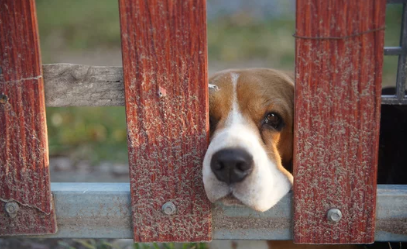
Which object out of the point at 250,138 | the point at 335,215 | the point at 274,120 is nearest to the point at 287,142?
the point at 274,120

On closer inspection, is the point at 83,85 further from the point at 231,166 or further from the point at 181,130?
the point at 231,166

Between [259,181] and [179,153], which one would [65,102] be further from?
[259,181]

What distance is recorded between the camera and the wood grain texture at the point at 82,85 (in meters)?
2.07

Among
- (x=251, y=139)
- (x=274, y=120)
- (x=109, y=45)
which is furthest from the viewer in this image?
(x=109, y=45)

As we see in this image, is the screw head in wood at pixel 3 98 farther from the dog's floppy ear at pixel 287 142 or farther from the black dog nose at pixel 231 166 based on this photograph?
the dog's floppy ear at pixel 287 142

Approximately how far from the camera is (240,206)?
2.09 m

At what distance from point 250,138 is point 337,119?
469 mm

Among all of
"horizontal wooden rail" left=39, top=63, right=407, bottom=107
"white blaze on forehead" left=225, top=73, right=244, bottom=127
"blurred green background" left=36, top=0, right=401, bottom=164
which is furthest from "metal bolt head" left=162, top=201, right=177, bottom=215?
"blurred green background" left=36, top=0, right=401, bottom=164

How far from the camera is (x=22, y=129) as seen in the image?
2062mm

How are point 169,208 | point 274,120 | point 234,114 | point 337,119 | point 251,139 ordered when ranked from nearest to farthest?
1. point 337,119
2. point 169,208
3. point 251,139
4. point 234,114
5. point 274,120

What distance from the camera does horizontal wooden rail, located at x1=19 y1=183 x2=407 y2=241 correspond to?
6.79 feet

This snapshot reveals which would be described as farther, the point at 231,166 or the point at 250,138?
the point at 250,138

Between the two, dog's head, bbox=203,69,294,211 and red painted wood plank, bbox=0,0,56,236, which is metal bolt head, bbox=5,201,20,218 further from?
dog's head, bbox=203,69,294,211

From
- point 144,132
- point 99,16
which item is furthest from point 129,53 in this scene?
point 99,16
